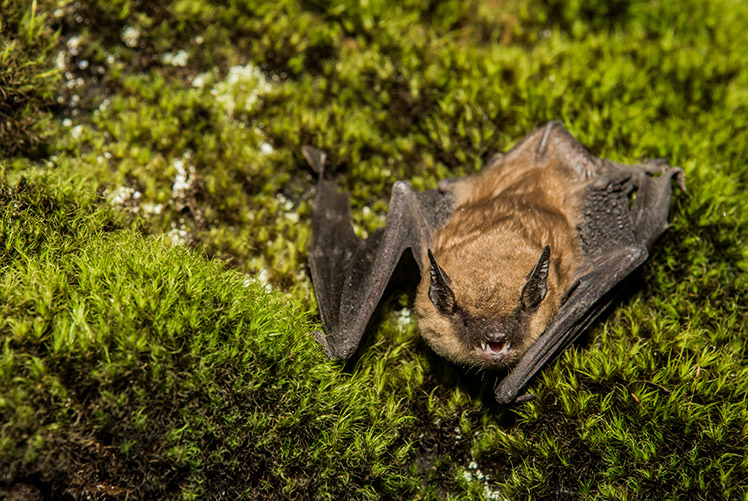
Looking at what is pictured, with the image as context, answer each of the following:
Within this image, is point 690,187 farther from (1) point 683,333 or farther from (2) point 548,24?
(2) point 548,24

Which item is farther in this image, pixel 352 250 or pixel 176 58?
pixel 176 58

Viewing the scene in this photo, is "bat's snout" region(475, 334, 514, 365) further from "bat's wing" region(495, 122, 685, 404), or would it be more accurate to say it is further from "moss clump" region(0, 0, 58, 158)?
"moss clump" region(0, 0, 58, 158)

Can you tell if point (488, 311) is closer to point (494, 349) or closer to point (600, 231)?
point (494, 349)

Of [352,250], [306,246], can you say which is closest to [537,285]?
[352,250]

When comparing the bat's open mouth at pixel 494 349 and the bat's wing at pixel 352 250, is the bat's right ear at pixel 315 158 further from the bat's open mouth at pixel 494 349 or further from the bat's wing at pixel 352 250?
the bat's open mouth at pixel 494 349

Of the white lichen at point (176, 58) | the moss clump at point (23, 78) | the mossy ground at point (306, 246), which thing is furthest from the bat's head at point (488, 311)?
the moss clump at point (23, 78)

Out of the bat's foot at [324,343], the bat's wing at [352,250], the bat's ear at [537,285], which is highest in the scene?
the bat's ear at [537,285]

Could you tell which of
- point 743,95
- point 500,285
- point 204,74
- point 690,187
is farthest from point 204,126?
point 743,95
